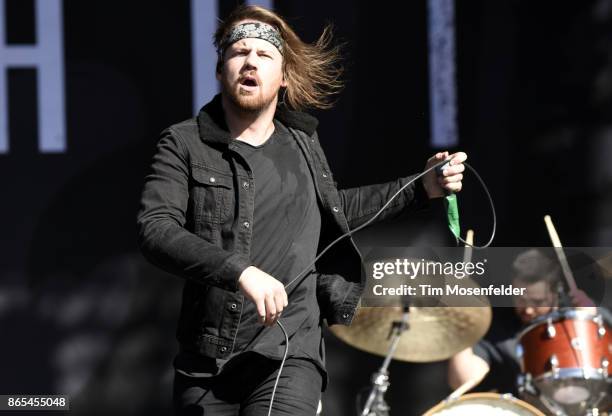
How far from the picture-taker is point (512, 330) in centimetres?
475

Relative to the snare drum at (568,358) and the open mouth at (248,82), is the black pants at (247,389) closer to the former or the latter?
the open mouth at (248,82)

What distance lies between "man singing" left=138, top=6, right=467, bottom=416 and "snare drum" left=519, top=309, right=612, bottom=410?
1.77 metres

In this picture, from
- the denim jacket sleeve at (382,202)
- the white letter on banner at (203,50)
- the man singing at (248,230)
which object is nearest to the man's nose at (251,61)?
the man singing at (248,230)

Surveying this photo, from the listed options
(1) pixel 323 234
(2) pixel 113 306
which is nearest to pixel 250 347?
(1) pixel 323 234

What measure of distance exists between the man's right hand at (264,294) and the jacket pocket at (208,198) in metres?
0.34

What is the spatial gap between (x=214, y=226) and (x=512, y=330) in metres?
2.27

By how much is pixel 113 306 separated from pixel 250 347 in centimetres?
212

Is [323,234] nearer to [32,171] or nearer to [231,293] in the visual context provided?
[231,293]

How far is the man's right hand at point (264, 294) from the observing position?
2451 millimetres

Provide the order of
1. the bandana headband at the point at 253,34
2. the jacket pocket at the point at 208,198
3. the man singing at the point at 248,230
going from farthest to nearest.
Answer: the bandana headband at the point at 253,34 → the jacket pocket at the point at 208,198 → the man singing at the point at 248,230

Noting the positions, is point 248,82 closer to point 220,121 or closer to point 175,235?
point 220,121

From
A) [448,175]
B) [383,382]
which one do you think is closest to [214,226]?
[448,175]

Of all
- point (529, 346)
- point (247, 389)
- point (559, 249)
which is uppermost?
point (559, 249)
